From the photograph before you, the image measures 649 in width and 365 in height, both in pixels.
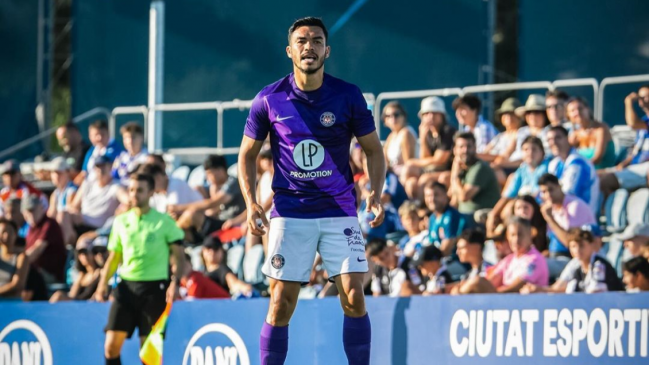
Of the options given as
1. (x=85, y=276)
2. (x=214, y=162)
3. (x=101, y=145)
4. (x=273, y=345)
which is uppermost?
(x=101, y=145)

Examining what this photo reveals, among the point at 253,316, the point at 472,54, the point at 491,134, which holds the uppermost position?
the point at 472,54

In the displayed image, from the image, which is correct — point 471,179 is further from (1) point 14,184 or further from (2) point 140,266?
(1) point 14,184

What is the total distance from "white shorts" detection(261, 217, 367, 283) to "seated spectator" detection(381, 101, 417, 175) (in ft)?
17.9

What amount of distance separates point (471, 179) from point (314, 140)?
4.64 m

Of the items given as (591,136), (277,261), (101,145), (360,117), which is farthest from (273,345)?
(101,145)

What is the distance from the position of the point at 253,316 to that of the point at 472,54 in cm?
691

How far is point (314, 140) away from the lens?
27.1ft

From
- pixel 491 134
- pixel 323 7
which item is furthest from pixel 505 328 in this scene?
pixel 323 7

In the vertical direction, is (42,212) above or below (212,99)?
below

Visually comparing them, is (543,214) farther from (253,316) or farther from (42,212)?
(42,212)

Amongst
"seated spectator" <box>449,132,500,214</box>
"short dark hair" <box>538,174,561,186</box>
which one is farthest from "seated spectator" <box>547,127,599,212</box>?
"seated spectator" <box>449,132,500,214</box>

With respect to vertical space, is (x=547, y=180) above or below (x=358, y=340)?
above

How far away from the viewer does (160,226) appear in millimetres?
11688

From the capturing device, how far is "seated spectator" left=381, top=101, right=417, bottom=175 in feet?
45.3
